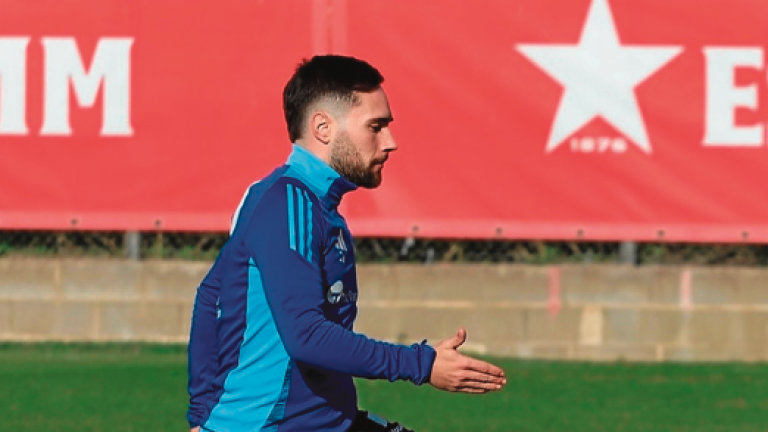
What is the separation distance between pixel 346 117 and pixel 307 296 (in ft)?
1.61

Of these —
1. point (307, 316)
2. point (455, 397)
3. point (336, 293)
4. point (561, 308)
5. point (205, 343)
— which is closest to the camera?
point (307, 316)

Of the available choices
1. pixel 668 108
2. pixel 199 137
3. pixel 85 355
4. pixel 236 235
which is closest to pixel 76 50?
pixel 199 137

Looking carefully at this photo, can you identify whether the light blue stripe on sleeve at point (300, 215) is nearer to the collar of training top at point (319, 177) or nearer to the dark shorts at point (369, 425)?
the collar of training top at point (319, 177)

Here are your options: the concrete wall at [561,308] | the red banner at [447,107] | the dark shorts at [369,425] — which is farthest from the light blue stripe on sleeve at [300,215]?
the concrete wall at [561,308]

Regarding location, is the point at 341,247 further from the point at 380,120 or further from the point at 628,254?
the point at 628,254

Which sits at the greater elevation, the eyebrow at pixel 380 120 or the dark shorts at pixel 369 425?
the eyebrow at pixel 380 120

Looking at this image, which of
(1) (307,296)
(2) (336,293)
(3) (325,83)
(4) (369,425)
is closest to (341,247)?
(2) (336,293)

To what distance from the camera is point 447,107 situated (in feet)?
32.4

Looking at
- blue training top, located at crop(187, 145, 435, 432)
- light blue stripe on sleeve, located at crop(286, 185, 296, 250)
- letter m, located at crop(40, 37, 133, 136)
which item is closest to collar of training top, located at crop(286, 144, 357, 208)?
blue training top, located at crop(187, 145, 435, 432)

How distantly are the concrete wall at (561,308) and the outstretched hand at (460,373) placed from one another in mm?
6013

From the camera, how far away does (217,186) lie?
9992mm

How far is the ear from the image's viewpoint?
417 centimetres

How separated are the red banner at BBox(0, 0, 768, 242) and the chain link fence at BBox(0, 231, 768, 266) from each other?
25cm

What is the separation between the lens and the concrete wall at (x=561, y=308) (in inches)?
394
